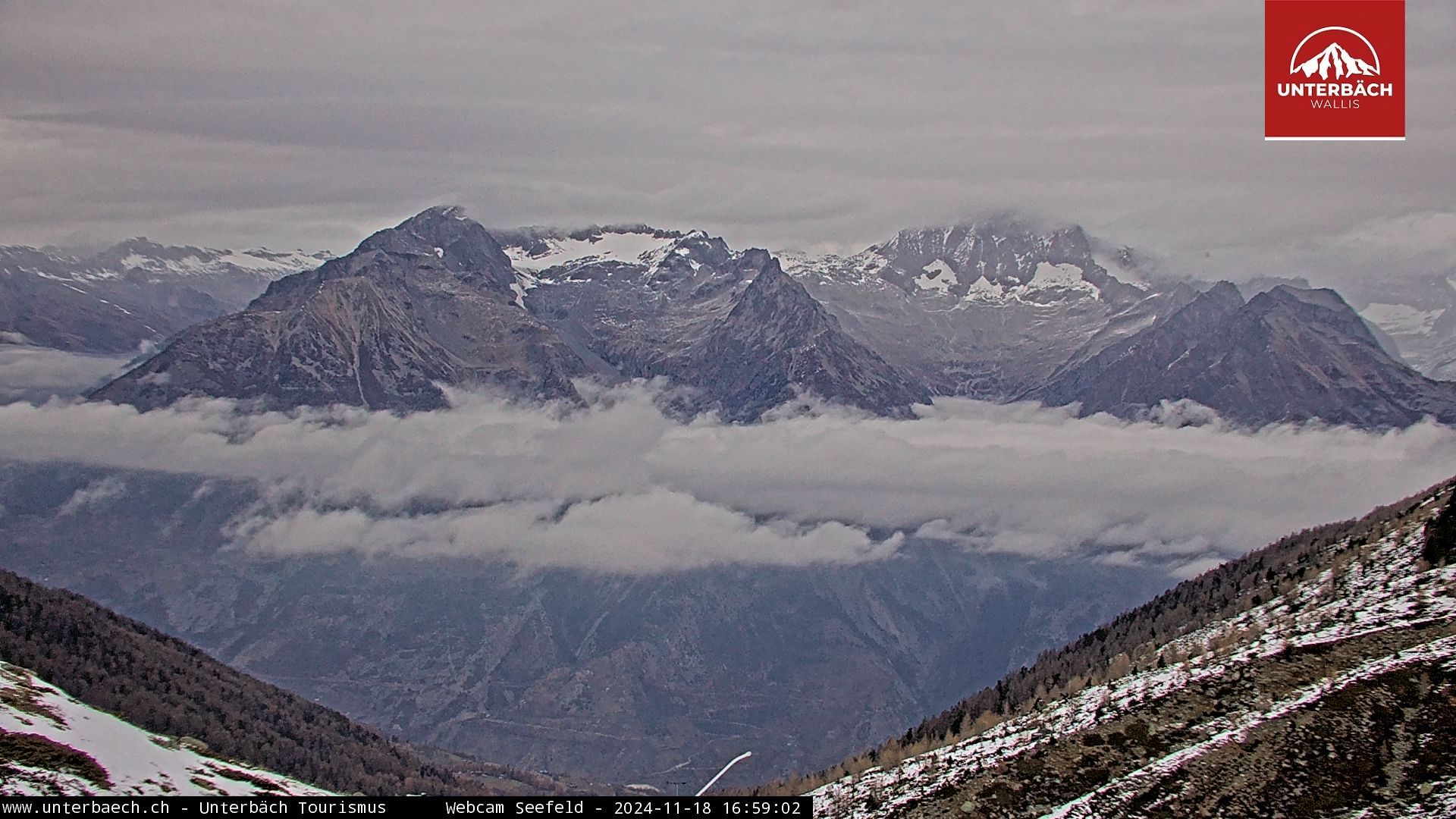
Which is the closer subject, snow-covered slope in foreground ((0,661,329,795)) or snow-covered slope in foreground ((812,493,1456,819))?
snow-covered slope in foreground ((812,493,1456,819))

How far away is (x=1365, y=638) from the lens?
91.9 metres

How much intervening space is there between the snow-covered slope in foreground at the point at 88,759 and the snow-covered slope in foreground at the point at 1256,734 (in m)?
61.4

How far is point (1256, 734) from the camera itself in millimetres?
85312

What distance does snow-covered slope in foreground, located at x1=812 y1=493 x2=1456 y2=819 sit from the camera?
7975 cm

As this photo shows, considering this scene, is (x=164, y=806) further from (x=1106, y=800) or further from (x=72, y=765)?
(x=1106, y=800)

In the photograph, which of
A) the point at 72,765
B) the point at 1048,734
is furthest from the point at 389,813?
the point at 1048,734

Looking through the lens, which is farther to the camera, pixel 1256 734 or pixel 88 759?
pixel 88 759

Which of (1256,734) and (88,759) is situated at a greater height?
(1256,734)

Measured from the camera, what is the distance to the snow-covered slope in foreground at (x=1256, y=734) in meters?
79.8

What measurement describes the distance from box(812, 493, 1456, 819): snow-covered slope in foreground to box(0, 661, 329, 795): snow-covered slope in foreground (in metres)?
61.4

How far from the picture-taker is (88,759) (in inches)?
4924

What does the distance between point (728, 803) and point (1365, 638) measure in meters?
43.4

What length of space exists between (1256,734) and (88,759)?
320ft

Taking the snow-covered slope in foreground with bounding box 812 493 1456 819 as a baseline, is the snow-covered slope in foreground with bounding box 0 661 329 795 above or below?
below
